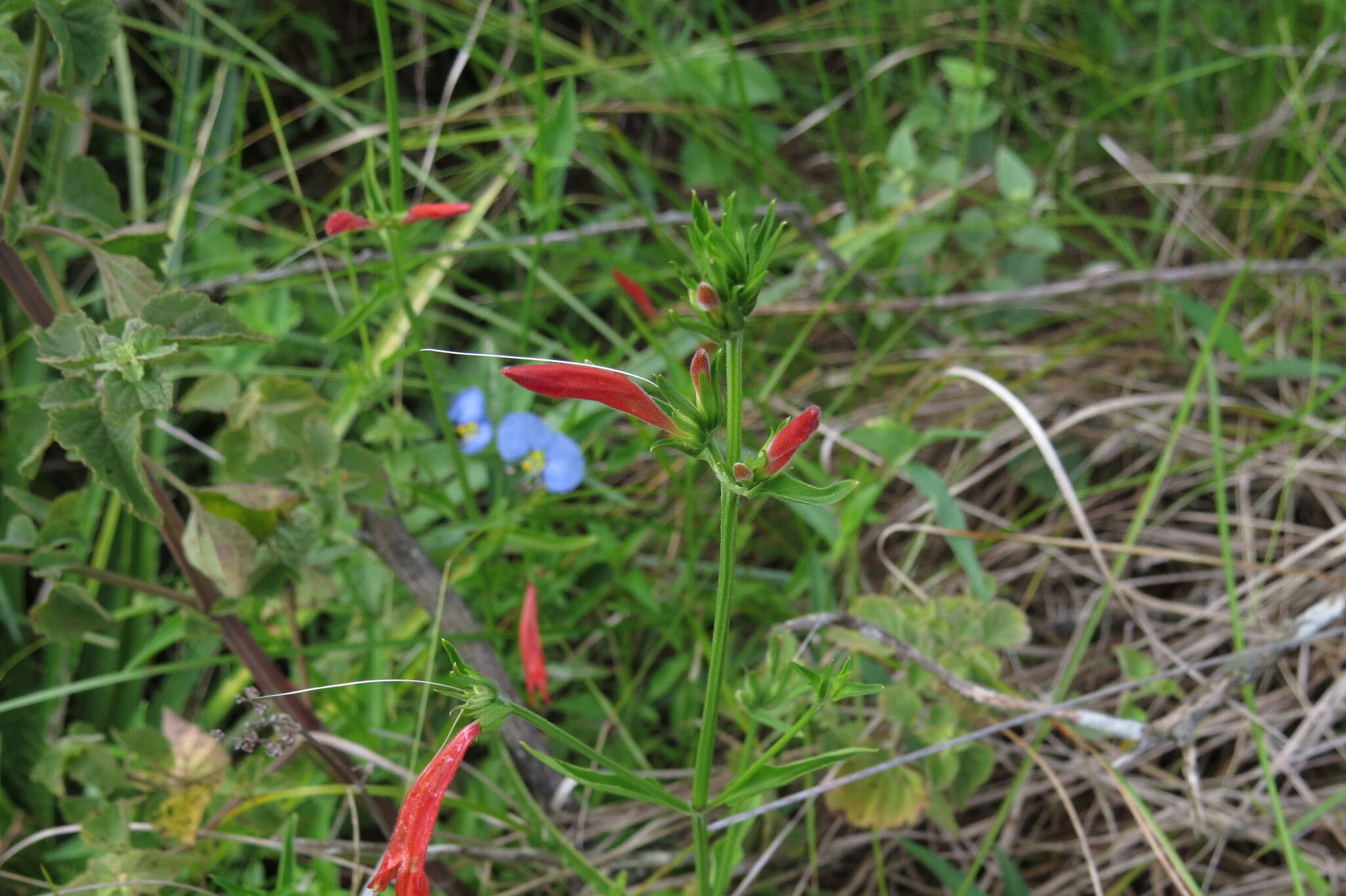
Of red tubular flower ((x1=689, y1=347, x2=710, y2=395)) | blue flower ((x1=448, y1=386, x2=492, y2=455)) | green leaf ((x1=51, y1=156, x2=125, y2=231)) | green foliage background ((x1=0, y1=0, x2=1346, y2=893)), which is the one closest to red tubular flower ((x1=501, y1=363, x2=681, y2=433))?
red tubular flower ((x1=689, y1=347, x2=710, y2=395))

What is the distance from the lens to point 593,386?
0.88m

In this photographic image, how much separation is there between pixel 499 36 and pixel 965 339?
1421 millimetres

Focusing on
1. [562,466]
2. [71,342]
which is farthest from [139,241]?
[562,466]

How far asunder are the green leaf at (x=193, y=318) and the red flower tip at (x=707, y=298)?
59cm

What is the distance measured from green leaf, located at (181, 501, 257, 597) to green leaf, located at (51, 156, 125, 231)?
1.26 ft

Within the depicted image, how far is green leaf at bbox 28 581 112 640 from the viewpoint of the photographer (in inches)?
51.1

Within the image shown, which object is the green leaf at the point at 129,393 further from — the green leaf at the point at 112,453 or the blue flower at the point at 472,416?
the blue flower at the point at 472,416

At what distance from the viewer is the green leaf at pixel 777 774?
969 mm

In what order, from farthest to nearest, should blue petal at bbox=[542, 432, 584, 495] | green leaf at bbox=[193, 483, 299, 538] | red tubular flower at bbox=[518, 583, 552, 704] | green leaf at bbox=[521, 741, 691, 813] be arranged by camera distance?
blue petal at bbox=[542, 432, 584, 495] → red tubular flower at bbox=[518, 583, 552, 704] → green leaf at bbox=[193, 483, 299, 538] → green leaf at bbox=[521, 741, 691, 813]

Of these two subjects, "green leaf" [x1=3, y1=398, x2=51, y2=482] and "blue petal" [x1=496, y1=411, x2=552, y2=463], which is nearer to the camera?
"green leaf" [x1=3, y1=398, x2=51, y2=482]

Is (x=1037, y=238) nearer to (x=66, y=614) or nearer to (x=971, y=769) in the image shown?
(x=971, y=769)

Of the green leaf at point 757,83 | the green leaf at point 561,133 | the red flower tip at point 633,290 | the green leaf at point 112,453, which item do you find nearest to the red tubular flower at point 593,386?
the green leaf at point 112,453

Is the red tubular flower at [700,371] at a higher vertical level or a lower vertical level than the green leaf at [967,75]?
higher

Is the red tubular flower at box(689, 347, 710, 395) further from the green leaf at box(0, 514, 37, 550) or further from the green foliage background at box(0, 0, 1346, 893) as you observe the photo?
the green leaf at box(0, 514, 37, 550)
